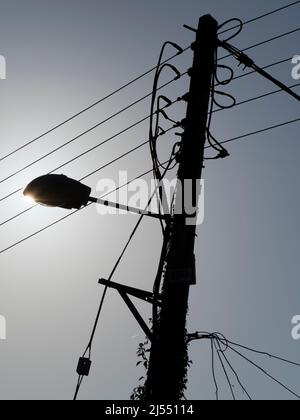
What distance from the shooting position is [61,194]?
5203 millimetres

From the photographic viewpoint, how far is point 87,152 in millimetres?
7652

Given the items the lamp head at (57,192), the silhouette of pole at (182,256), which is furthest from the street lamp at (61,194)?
the silhouette of pole at (182,256)

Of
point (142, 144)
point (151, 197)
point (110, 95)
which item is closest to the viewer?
point (151, 197)

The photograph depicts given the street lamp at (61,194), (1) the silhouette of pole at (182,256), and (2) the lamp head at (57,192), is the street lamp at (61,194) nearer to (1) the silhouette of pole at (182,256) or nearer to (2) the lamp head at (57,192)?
(2) the lamp head at (57,192)

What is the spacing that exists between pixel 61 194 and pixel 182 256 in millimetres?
1748

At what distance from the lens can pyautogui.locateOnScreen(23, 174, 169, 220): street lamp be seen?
5164 millimetres

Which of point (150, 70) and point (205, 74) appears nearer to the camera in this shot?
point (205, 74)

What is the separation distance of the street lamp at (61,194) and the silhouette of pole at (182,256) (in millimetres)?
515

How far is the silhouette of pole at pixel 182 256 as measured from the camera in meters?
4.13

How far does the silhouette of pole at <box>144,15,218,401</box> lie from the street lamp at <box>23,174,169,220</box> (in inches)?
20.3
